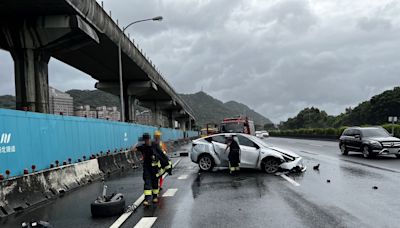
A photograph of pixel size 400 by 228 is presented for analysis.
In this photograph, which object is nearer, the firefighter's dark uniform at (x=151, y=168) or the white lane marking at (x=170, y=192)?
the firefighter's dark uniform at (x=151, y=168)

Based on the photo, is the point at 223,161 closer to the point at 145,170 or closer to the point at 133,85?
the point at 145,170

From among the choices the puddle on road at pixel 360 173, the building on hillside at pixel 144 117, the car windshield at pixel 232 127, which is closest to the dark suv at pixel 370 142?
the puddle on road at pixel 360 173

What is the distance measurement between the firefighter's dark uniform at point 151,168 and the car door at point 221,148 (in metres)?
6.35

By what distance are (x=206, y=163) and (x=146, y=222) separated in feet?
28.1

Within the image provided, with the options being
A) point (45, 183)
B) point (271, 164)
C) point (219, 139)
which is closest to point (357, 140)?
point (271, 164)

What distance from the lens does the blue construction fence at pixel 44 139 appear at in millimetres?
9852

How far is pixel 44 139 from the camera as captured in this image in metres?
12.2

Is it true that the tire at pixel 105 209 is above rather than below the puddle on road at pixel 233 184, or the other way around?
above

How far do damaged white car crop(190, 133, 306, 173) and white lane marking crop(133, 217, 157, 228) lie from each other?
25.0ft

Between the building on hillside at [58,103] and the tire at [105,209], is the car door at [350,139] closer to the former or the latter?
the building on hillside at [58,103]

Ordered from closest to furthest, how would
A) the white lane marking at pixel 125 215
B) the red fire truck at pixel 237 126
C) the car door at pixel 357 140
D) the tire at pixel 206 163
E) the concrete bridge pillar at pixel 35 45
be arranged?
the white lane marking at pixel 125 215 < the tire at pixel 206 163 < the concrete bridge pillar at pixel 35 45 < the car door at pixel 357 140 < the red fire truck at pixel 237 126

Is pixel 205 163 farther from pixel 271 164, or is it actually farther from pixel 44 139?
pixel 44 139

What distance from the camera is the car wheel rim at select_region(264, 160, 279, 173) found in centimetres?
1404

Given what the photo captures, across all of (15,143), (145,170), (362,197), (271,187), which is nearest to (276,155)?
(271,187)
